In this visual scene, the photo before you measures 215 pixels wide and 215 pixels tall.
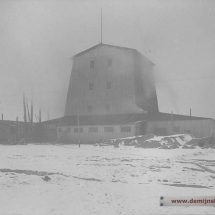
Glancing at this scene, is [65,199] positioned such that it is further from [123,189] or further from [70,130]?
[70,130]

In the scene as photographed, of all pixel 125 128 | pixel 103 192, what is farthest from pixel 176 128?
pixel 103 192

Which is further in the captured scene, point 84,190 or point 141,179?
point 141,179

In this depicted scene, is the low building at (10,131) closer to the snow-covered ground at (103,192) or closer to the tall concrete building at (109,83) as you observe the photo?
the tall concrete building at (109,83)

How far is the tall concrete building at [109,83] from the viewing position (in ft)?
125

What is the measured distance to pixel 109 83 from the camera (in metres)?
39.1

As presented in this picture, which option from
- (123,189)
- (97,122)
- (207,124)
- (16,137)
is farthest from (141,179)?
(16,137)

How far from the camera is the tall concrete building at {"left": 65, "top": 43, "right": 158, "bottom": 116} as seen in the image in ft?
125

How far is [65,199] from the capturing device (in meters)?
7.59

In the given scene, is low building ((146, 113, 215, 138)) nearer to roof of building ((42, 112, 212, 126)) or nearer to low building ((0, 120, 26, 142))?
roof of building ((42, 112, 212, 126))

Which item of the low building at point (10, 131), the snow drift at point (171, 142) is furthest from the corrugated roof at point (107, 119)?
the low building at point (10, 131)

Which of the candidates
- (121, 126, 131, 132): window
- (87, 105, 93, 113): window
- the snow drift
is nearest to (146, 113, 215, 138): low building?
(121, 126, 131, 132): window

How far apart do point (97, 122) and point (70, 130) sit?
411 centimetres

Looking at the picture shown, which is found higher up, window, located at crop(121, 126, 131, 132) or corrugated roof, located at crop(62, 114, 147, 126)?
corrugated roof, located at crop(62, 114, 147, 126)

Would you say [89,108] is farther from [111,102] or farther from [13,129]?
[13,129]
